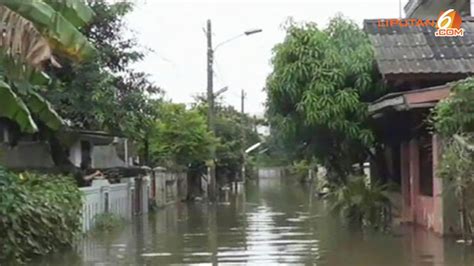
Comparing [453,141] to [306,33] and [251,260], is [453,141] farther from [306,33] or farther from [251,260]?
[306,33]

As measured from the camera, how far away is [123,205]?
2542 centimetres

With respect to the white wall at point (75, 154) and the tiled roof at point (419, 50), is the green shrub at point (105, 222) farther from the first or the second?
the tiled roof at point (419, 50)

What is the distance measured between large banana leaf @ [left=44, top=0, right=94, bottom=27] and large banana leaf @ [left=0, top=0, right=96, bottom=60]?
0.54 m

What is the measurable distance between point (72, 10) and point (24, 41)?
1.61m

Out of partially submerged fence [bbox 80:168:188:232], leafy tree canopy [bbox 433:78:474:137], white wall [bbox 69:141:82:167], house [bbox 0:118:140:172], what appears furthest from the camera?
white wall [bbox 69:141:82:167]

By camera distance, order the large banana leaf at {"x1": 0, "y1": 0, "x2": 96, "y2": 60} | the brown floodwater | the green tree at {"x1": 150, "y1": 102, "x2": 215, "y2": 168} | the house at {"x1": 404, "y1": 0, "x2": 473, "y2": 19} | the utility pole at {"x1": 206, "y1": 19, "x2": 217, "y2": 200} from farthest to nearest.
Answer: the green tree at {"x1": 150, "y1": 102, "x2": 215, "y2": 168}
the utility pole at {"x1": 206, "y1": 19, "x2": 217, "y2": 200}
the house at {"x1": 404, "y1": 0, "x2": 473, "y2": 19}
the brown floodwater
the large banana leaf at {"x1": 0, "y1": 0, "x2": 96, "y2": 60}

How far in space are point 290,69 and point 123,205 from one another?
23.1 feet

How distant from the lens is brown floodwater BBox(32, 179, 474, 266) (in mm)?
14281

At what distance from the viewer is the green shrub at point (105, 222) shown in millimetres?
20719

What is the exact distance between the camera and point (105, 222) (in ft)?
69.3

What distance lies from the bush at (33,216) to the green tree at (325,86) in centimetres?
782

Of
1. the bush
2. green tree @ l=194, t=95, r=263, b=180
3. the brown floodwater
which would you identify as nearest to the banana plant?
the bush

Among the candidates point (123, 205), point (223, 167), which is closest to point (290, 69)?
point (123, 205)

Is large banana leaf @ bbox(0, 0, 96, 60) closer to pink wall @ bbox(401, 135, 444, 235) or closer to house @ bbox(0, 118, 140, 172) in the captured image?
pink wall @ bbox(401, 135, 444, 235)
